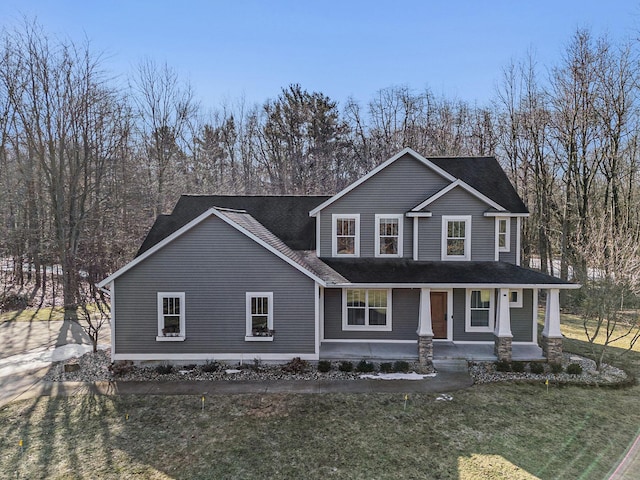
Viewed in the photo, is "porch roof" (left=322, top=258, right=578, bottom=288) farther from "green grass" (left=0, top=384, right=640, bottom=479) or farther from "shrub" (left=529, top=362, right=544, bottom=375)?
"green grass" (left=0, top=384, right=640, bottom=479)

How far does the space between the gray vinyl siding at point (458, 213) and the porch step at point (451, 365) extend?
3.73 meters

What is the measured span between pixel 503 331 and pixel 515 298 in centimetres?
211

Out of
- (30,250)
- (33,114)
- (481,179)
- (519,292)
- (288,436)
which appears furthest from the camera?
(30,250)

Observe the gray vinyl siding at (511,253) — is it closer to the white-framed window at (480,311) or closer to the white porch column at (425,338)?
the white-framed window at (480,311)

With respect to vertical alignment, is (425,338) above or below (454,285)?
below

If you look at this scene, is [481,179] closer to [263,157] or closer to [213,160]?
[263,157]

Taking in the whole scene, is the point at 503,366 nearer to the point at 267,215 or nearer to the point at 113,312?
the point at 267,215

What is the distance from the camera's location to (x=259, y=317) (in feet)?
38.1

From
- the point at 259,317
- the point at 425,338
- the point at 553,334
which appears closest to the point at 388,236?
the point at 425,338

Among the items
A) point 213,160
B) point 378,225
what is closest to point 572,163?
point 378,225

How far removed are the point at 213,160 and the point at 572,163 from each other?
92.4 feet

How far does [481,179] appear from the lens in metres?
15.3

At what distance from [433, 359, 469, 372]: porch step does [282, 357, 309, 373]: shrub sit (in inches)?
170

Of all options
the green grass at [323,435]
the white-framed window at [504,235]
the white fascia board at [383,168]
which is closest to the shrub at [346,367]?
the green grass at [323,435]
